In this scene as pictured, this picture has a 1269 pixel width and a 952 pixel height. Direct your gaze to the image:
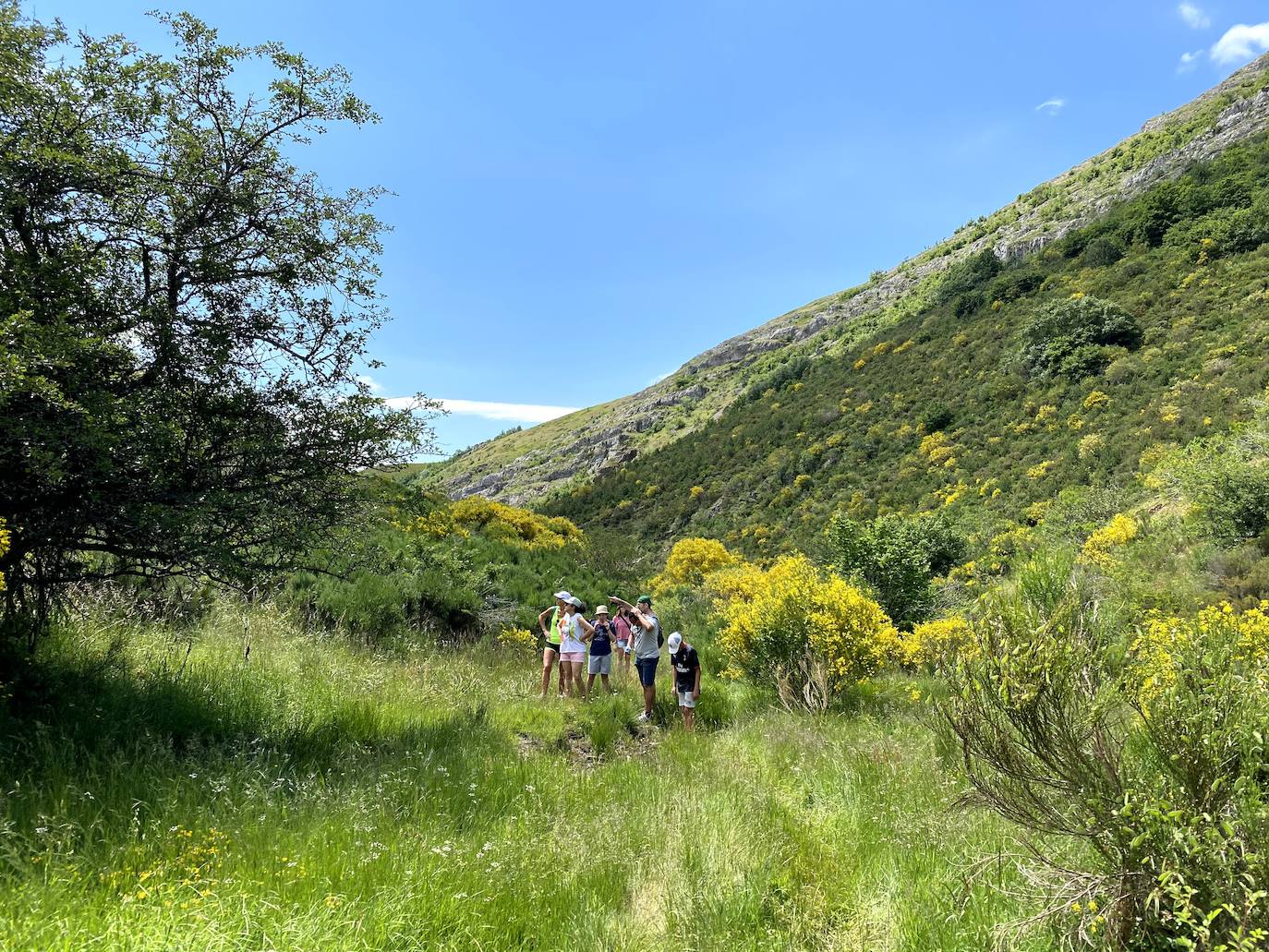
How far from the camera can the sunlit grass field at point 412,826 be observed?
8.07ft

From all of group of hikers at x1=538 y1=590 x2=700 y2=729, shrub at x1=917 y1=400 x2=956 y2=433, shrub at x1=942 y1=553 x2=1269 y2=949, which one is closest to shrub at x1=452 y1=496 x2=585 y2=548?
group of hikers at x1=538 y1=590 x2=700 y2=729

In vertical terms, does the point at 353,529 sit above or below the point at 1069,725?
above

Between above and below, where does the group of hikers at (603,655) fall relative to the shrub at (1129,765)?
below

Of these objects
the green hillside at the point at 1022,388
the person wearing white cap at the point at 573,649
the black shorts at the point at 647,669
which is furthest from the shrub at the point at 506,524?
the green hillside at the point at 1022,388

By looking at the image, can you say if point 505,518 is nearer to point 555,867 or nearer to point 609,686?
point 609,686

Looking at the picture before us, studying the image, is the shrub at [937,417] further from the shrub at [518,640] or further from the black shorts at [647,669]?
the black shorts at [647,669]

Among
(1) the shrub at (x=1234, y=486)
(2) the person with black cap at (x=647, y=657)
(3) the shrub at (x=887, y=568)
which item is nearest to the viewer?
(2) the person with black cap at (x=647, y=657)

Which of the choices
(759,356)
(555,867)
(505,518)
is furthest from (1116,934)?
(759,356)

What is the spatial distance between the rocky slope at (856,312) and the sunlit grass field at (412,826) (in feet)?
54.4

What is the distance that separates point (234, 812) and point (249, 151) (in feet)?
15.7

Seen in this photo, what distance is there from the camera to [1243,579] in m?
8.91

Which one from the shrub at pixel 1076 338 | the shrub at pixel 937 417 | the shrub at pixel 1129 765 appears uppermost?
the shrub at pixel 1076 338

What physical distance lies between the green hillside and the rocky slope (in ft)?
16.5

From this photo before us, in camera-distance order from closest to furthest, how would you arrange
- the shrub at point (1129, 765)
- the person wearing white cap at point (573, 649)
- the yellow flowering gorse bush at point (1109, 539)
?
1. the shrub at point (1129, 765)
2. the person wearing white cap at point (573, 649)
3. the yellow flowering gorse bush at point (1109, 539)
